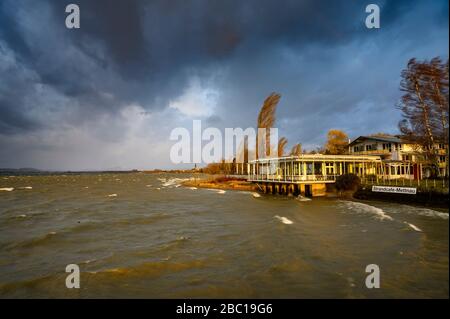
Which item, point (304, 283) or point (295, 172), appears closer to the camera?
point (304, 283)

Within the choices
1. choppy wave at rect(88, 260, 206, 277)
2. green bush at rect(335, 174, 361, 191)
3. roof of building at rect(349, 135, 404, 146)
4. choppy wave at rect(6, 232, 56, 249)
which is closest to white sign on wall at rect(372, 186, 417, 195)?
green bush at rect(335, 174, 361, 191)

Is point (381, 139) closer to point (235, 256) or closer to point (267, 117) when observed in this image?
point (267, 117)

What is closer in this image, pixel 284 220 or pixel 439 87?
pixel 439 87

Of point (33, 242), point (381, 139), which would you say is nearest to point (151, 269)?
point (33, 242)

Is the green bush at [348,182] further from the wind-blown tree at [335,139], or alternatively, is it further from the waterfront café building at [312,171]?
the wind-blown tree at [335,139]
